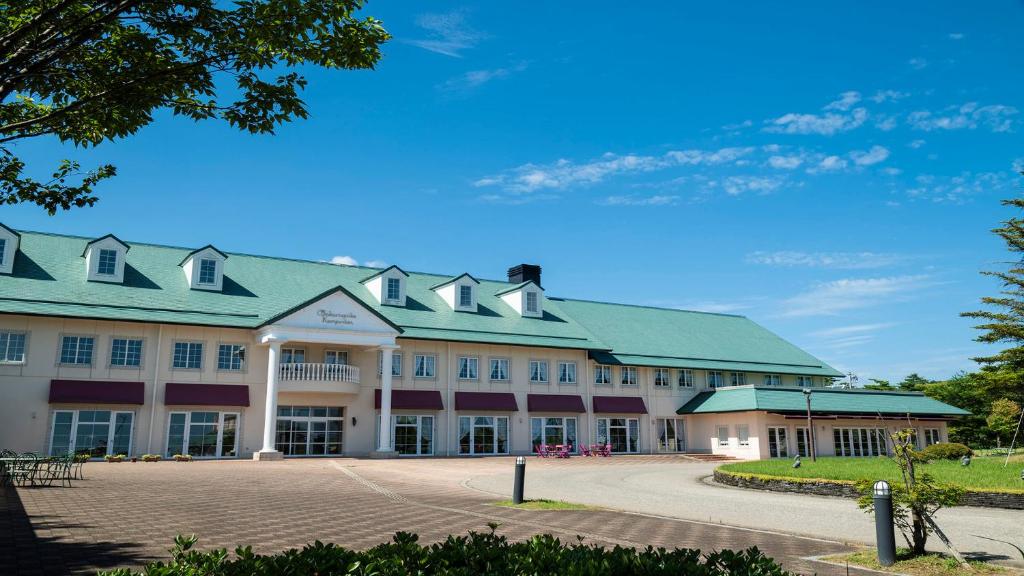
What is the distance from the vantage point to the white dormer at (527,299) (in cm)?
4350

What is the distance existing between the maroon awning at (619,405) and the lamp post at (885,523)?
104 ft

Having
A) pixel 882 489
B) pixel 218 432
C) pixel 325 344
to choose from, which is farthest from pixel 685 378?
pixel 882 489

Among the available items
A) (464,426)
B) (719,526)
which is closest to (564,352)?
(464,426)

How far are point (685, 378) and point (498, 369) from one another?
42.8 ft

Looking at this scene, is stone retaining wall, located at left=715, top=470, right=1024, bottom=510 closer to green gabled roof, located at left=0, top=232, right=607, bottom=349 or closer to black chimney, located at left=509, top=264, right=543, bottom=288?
green gabled roof, located at left=0, top=232, right=607, bottom=349

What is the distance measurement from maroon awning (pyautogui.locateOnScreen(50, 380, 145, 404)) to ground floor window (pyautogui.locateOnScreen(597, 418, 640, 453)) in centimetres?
2392

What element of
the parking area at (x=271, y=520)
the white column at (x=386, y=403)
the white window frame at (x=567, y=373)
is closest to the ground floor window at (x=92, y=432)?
the parking area at (x=271, y=520)

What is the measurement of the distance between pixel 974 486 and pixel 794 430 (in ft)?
85.3

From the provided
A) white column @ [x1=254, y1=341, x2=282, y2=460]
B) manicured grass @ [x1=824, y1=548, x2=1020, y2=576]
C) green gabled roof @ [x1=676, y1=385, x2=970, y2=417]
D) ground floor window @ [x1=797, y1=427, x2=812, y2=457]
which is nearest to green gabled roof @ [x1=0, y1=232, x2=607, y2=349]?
white column @ [x1=254, y1=341, x2=282, y2=460]

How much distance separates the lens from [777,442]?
136 ft

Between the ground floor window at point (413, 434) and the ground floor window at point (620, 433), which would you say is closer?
the ground floor window at point (413, 434)

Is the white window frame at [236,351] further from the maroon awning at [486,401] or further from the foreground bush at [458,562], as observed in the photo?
the foreground bush at [458,562]

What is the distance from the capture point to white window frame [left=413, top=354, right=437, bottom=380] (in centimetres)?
3753

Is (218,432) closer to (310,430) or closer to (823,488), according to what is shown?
(310,430)
